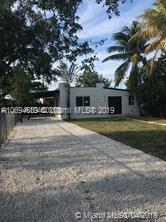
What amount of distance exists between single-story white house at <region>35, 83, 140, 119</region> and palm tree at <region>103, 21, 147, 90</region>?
1739 millimetres

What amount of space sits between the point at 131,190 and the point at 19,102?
110 ft

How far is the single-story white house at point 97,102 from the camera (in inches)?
1609

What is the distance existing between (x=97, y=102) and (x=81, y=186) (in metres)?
34.3

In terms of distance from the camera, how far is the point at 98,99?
4159cm

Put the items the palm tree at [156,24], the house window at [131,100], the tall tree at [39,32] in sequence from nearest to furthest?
the tall tree at [39,32] → the palm tree at [156,24] → the house window at [131,100]

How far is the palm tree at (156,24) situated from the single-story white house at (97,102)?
11.2m

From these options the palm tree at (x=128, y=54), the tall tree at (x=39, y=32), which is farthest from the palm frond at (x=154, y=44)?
the tall tree at (x=39, y=32)

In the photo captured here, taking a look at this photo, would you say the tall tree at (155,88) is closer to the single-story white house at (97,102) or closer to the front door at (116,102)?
the single-story white house at (97,102)

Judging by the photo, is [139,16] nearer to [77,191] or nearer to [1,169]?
[1,169]

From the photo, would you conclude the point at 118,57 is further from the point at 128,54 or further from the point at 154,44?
the point at 154,44

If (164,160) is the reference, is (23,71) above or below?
above

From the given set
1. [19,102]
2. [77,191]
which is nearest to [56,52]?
[77,191]

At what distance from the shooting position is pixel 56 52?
1330 centimetres

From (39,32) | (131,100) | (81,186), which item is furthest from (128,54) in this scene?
(81,186)
